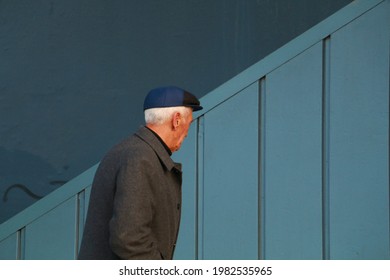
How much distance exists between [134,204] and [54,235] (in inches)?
65.4

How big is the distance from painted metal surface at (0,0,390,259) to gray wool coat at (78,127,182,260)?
1.13 metres

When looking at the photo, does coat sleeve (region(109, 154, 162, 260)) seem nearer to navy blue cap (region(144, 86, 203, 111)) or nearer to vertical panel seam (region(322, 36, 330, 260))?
Answer: navy blue cap (region(144, 86, 203, 111))

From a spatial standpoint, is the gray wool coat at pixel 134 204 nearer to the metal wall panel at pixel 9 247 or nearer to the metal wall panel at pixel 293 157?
the metal wall panel at pixel 293 157

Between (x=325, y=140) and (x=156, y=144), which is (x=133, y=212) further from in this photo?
(x=325, y=140)

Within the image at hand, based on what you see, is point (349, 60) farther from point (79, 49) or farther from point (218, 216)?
point (79, 49)

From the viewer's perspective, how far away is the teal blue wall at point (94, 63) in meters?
5.02

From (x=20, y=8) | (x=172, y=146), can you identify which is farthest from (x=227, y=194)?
(x=20, y=8)

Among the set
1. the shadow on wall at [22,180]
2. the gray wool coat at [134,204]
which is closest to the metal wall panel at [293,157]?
the gray wool coat at [134,204]

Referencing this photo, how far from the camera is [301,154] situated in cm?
380

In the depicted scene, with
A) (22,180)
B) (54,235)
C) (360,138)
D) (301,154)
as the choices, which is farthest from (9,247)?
(360,138)

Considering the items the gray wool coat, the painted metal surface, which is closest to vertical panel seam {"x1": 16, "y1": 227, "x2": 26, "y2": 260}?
the painted metal surface

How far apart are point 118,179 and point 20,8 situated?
3.02 metres

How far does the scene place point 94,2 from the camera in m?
5.17

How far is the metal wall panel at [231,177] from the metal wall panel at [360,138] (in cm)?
39
